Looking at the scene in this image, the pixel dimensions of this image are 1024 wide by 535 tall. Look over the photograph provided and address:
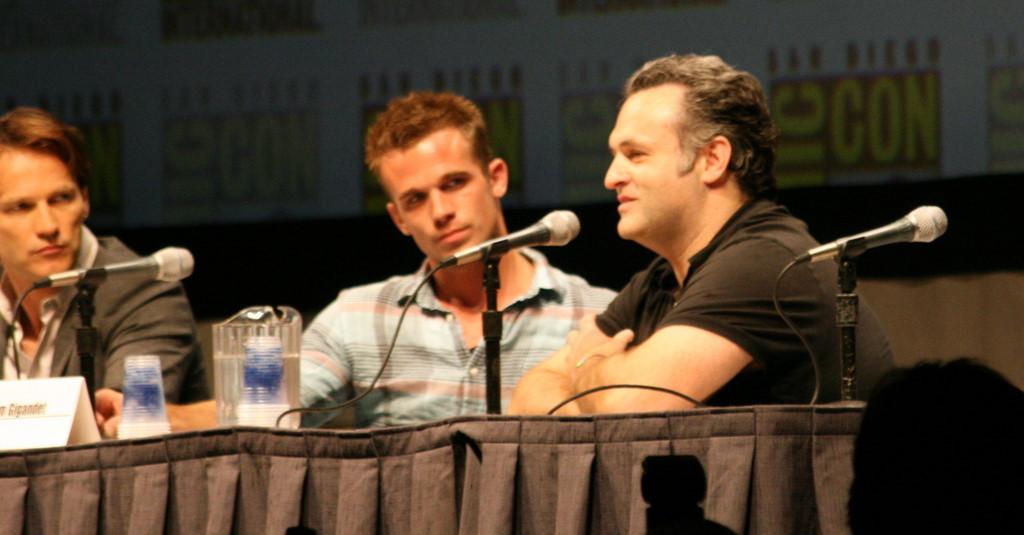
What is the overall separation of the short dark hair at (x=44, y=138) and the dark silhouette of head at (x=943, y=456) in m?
2.35

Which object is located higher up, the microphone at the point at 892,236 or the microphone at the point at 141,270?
the microphone at the point at 892,236

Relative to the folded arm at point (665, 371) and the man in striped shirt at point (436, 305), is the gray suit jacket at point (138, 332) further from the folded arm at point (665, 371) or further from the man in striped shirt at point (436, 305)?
the folded arm at point (665, 371)

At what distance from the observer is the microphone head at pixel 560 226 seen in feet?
7.51

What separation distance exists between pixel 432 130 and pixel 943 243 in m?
1.56

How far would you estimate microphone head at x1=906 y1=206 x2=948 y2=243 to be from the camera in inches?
79.7

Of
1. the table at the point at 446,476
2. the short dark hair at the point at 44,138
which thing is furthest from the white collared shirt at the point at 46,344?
the table at the point at 446,476

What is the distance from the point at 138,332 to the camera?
117 inches

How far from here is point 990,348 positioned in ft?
11.8

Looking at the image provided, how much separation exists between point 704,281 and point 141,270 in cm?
112

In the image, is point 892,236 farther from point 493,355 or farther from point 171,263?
point 171,263

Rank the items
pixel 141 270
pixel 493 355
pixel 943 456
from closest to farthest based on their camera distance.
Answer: pixel 943 456 < pixel 493 355 < pixel 141 270

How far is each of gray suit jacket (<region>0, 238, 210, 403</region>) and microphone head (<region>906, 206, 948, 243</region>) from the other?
175cm

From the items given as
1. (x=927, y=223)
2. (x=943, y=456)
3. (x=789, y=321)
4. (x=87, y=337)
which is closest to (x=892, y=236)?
(x=927, y=223)

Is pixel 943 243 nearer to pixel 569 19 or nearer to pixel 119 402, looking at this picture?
pixel 569 19
